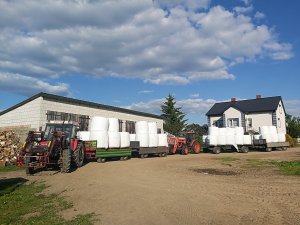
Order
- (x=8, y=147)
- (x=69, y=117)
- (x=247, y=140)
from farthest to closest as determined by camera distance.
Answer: (x=247, y=140)
(x=69, y=117)
(x=8, y=147)

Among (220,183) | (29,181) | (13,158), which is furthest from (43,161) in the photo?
(220,183)

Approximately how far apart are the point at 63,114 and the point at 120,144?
18.2ft

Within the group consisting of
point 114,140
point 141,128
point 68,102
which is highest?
point 68,102

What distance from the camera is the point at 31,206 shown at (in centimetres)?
884

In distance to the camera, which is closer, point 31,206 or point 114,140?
point 31,206

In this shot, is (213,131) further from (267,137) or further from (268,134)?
(268,134)

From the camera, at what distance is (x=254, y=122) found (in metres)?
43.0

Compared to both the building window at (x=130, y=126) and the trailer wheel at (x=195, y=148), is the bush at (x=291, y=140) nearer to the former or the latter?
the trailer wheel at (x=195, y=148)

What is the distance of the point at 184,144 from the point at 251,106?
19.0 m

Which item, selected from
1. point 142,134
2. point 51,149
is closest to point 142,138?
point 142,134

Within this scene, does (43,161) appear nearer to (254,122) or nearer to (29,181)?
(29,181)

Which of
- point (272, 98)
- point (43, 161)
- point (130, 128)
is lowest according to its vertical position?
point (43, 161)

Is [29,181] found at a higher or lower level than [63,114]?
lower

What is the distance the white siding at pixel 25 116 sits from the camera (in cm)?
2225
